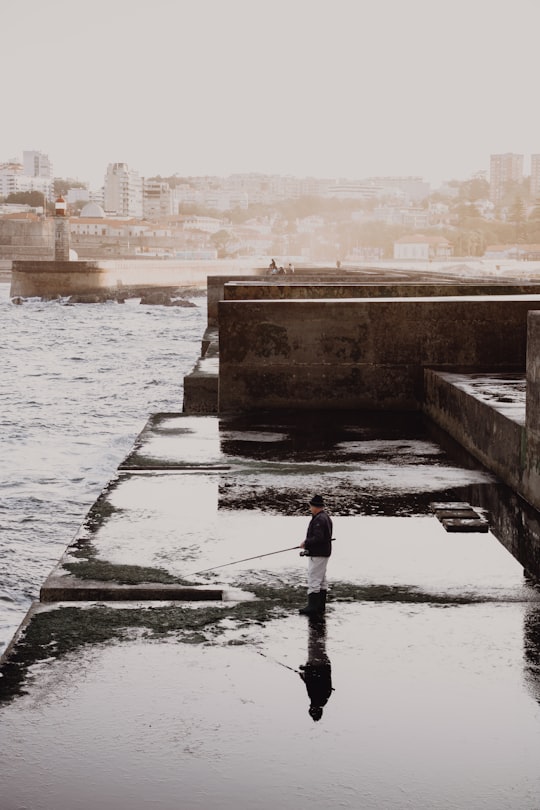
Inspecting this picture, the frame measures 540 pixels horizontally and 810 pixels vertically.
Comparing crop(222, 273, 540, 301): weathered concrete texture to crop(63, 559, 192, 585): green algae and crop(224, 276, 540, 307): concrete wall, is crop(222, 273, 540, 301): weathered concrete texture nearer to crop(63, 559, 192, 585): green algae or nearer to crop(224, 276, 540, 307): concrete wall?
crop(224, 276, 540, 307): concrete wall

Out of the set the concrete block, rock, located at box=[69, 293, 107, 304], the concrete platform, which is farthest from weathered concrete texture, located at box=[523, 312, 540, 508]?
rock, located at box=[69, 293, 107, 304]

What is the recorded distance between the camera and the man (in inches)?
205

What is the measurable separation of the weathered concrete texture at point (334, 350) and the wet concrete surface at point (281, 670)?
4.37 metres

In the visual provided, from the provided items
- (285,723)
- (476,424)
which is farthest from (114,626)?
(476,424)

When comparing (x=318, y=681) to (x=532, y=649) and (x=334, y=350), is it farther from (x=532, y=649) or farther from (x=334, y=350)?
(x=334, y=350)

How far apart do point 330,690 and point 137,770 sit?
95cm

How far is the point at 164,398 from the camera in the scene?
23016 mm

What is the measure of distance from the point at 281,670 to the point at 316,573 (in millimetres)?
699

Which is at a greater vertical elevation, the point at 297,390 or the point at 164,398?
the point at 297,390

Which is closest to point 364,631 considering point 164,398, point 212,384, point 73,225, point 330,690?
point 330,690

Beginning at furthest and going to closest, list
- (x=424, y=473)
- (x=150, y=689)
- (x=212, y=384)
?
(x=212, y=384) < (x=424, y=473) < (x=150, y=689)

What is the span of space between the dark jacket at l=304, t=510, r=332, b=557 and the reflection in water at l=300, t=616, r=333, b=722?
1.05 feet

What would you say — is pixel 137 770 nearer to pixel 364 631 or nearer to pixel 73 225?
pixel 364 631

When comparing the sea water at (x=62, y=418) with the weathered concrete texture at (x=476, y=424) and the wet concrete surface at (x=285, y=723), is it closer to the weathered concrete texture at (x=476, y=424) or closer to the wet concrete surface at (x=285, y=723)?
the wet concrete surface at (x=285, y=723)
